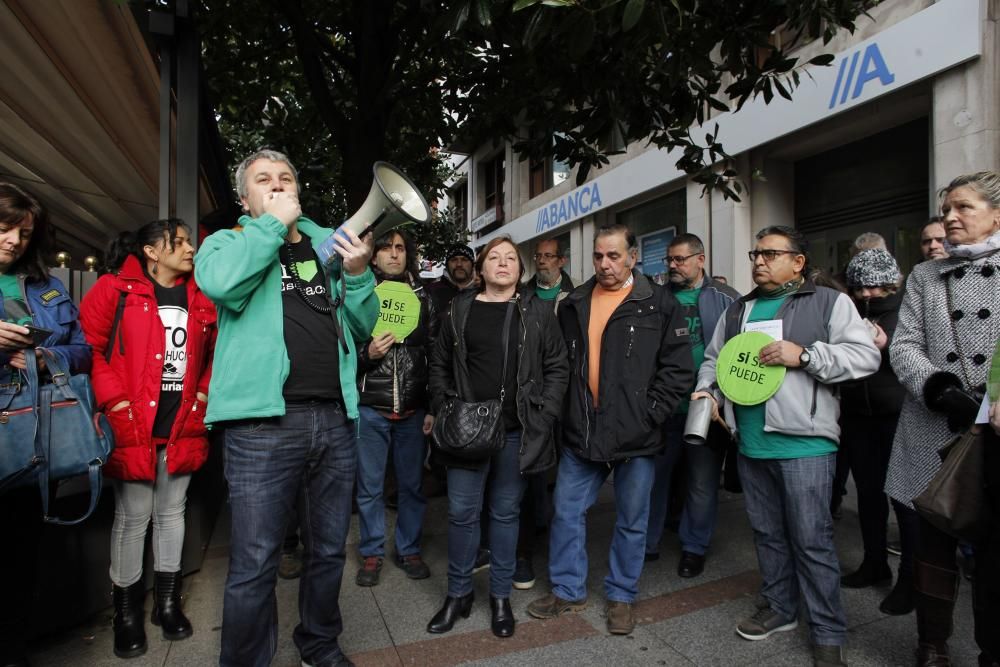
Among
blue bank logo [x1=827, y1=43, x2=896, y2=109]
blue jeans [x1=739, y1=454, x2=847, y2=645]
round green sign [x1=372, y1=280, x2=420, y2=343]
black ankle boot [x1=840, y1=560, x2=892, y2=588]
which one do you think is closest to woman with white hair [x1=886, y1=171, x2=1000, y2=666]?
blue jeans [x1=739, y1=454, x2=847, y2=645]

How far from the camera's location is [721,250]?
33.0 feet

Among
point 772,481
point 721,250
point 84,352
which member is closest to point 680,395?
point 772,481

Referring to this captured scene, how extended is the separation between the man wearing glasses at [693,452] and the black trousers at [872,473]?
0.71m

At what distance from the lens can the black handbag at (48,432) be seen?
2168mm

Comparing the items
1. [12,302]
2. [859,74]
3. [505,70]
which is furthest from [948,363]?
[859,74]

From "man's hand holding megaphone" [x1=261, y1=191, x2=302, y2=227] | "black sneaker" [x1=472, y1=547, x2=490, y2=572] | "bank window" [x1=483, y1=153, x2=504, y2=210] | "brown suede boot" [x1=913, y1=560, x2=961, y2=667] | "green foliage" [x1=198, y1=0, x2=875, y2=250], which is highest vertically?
"bank window" [x1=483, y1=153, x2=504, y2=210]

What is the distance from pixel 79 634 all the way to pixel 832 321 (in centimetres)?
379

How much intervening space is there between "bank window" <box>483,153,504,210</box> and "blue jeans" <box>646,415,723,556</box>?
17732 mm

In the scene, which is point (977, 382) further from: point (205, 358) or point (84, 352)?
point (84, 352)

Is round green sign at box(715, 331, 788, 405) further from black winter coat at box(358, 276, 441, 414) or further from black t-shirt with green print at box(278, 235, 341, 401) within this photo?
black t-shirt with green print at box(278, 235, 341, 401)

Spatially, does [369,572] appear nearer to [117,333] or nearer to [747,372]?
[117,333]

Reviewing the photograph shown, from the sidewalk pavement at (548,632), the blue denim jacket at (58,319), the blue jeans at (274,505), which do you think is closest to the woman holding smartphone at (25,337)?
the blue denim jacket at (58,319)

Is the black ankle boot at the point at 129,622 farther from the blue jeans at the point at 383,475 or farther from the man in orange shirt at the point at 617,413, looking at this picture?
the man in orange shirt at the point at 617,413

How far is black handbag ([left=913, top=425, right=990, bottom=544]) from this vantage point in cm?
214
